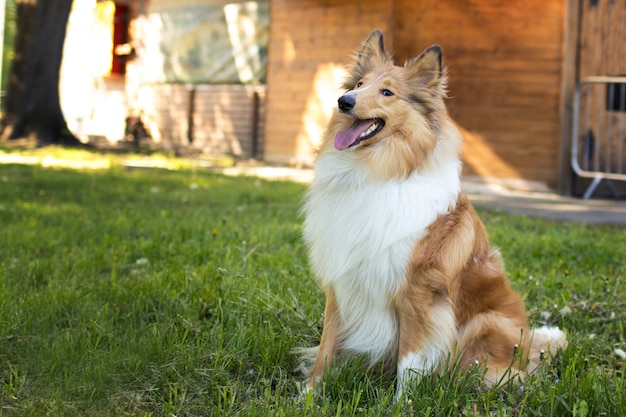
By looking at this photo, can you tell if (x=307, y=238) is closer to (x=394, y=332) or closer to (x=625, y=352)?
(x=394, y=332)

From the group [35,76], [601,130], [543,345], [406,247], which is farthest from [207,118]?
[406,247]

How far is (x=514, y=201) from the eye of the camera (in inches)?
381

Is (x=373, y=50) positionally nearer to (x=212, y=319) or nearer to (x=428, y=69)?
(x=428, y=69)

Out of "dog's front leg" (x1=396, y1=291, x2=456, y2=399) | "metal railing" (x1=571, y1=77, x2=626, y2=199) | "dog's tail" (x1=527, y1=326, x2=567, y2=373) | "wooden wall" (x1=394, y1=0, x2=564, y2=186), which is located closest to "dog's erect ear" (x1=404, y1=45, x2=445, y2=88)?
"dog's front leg" (x1=396, y1=291, x2=456, y2=399)

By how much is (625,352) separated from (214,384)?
2.11 m

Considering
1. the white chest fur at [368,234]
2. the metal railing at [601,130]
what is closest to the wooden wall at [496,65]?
the metal railing at [601,130]

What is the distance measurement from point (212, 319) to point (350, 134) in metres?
1.27

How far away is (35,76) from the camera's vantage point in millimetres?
14727

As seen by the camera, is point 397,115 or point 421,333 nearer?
point 421,333

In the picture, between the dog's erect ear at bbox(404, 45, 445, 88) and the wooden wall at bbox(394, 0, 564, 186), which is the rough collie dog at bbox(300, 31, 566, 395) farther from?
the wooden wall at bbox(394, 0, 564, 186)

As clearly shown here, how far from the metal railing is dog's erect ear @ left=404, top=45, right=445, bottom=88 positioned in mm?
7546

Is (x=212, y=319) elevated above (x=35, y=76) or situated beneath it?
situated beneath

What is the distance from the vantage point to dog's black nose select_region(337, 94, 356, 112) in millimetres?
3184

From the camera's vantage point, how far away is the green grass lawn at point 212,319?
275 centimetres
